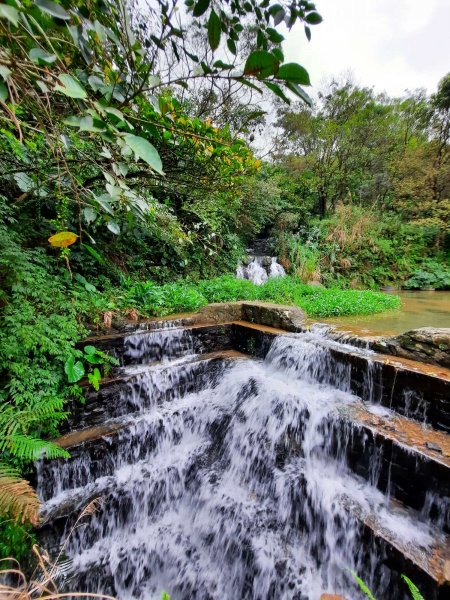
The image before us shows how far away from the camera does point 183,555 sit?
233 centimetres

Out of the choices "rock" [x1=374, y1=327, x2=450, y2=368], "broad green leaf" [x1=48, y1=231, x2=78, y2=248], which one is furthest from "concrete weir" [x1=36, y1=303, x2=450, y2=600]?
"broad green leaf" [x1=48, y1=231, x2=78, y2=248]

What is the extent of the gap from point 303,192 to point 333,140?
91.9 inches

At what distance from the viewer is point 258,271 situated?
9023 mm

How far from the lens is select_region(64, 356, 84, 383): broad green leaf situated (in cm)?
288

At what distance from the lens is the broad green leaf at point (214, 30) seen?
89 cm

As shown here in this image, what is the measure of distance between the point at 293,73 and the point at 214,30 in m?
0.35

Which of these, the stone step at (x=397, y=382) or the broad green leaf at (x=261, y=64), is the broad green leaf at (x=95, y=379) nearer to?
the stone step at (x=397, y=382)

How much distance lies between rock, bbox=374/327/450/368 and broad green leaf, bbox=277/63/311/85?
2907mm

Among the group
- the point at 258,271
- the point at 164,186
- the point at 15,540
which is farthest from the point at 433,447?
the point at 258,271

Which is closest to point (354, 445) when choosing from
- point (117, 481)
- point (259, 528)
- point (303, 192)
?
point (259, 528)

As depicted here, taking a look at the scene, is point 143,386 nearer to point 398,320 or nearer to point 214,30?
point 214,30

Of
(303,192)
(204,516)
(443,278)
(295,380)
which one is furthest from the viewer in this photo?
(303,192)

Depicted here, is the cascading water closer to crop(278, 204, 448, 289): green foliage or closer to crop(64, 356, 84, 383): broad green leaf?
crop(64, 356, 84, 383): broad green leaf

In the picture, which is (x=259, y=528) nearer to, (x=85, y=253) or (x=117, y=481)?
(x=117, y=481)
